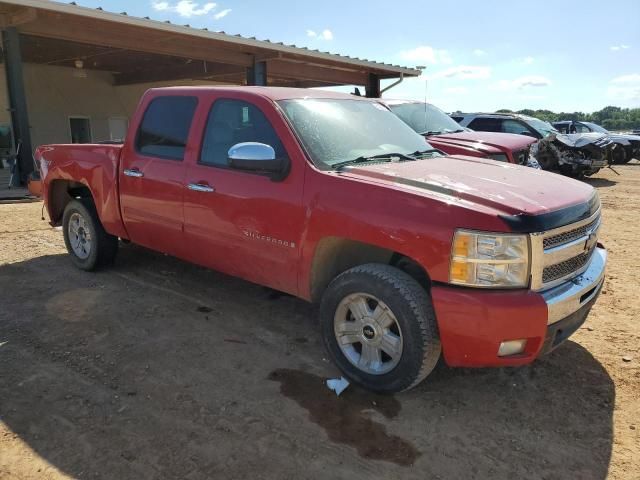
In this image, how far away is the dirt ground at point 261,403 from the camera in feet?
8.63

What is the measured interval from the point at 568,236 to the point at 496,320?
75cm

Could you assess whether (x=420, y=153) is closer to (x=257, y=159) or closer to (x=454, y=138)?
(x=257, y=159)

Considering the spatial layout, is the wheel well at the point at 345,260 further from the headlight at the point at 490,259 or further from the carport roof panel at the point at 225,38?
the carport roof panel at the point at 225,38

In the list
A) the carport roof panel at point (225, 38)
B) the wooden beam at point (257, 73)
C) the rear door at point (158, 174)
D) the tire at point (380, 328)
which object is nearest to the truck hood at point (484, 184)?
the tire at point (380, 328)

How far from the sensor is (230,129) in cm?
407

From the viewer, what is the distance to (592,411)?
121 inches

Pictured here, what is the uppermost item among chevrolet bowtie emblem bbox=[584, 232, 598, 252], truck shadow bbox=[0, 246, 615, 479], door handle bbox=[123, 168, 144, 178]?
door handle bbox=[123, 168, 144, 178]

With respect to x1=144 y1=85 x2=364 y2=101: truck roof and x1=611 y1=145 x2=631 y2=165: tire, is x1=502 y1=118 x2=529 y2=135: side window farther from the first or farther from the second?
x1=144 y1=85 x2=364 y2=101: truck roof

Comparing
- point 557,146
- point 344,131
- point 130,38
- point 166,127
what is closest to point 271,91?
point 344,131

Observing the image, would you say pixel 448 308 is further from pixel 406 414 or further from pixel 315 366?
pixel 315 366

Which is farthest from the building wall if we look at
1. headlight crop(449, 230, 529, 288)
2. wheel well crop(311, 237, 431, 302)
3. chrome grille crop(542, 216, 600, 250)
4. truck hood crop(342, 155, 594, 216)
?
chrome grille crop(542, 216, 600, 250)

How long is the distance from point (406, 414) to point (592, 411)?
3.56 feet

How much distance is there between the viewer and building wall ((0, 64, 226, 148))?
17.8 metres

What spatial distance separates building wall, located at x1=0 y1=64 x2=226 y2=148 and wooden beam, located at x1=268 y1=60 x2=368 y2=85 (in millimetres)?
6601
